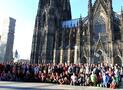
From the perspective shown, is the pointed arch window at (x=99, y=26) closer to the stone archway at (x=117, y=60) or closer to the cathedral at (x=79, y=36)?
the cathedral at (x=79, y=36)

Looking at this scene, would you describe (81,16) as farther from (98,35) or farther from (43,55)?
(43,55)

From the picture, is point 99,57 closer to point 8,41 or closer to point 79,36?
point 79,36

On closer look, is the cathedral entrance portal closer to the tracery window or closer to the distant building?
the tracery window

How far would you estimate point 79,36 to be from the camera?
3850 centimetres

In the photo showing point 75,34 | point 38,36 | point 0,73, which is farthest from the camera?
point 38,36

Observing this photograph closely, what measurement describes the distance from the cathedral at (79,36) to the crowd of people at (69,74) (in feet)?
53.3

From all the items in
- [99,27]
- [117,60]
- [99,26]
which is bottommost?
[117,60]

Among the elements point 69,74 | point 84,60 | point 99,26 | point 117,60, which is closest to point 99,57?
point 84,60

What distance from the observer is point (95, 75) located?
16.2 meters

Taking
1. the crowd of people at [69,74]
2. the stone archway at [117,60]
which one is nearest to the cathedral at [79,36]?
the stone archway at [117,60]

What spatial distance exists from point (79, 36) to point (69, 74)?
69.3ft

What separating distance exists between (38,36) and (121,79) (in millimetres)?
30079

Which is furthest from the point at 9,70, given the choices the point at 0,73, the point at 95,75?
the point at 95,75

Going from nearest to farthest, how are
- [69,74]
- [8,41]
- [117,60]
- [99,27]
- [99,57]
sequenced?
1. [69,74]
2. [117,60]
3. [99,57]
4. [99,27]
5. [8,41]
